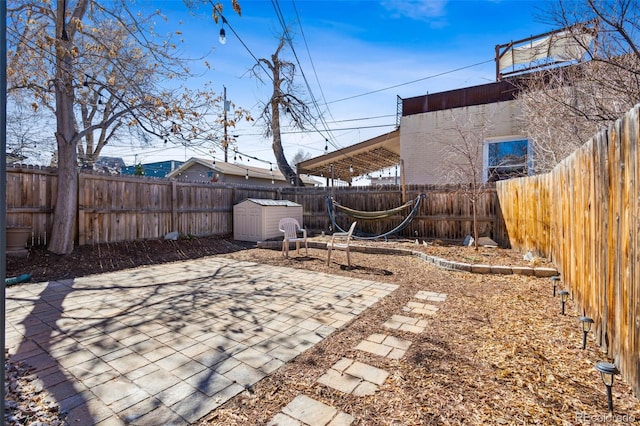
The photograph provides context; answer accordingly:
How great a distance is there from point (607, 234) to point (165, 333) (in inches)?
134

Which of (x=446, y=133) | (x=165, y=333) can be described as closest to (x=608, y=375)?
(x=165, y=333)

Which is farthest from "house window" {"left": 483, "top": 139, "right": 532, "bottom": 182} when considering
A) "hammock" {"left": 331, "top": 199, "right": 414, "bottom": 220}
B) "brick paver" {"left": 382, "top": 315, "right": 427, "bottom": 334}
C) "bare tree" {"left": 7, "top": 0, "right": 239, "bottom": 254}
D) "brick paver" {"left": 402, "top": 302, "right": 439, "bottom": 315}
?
"bare tree" {"left": 7, "top": 0, "right": 239, "bottom": 254}

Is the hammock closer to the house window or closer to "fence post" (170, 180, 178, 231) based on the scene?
the house window

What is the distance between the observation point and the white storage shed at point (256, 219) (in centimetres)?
821

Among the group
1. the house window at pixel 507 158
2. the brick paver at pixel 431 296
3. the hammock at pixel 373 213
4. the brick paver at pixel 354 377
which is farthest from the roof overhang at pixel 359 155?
the brick paver at pixel 354 377

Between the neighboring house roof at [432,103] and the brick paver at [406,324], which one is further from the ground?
the neighboring house roof at [432,103]

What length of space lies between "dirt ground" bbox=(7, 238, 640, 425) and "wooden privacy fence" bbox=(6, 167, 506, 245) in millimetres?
3970

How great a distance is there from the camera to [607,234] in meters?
2.05

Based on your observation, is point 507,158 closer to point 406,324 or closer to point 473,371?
point 406,324

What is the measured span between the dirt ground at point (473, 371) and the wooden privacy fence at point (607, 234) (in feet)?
0.80

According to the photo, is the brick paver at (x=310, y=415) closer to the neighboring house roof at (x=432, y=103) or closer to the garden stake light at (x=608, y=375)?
the garden stake light at (x=608, y=375)

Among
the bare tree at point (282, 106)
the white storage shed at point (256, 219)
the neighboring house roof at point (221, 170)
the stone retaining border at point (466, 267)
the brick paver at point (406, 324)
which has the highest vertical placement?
the bare tree at point (282, 106)

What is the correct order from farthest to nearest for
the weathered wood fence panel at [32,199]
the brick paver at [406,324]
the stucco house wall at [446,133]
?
the stucco house wall at [446,133] → the weathered wood fence panel at [32,199] → the brick paver at [406,324]

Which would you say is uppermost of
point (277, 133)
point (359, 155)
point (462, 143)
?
point (277, 133)
